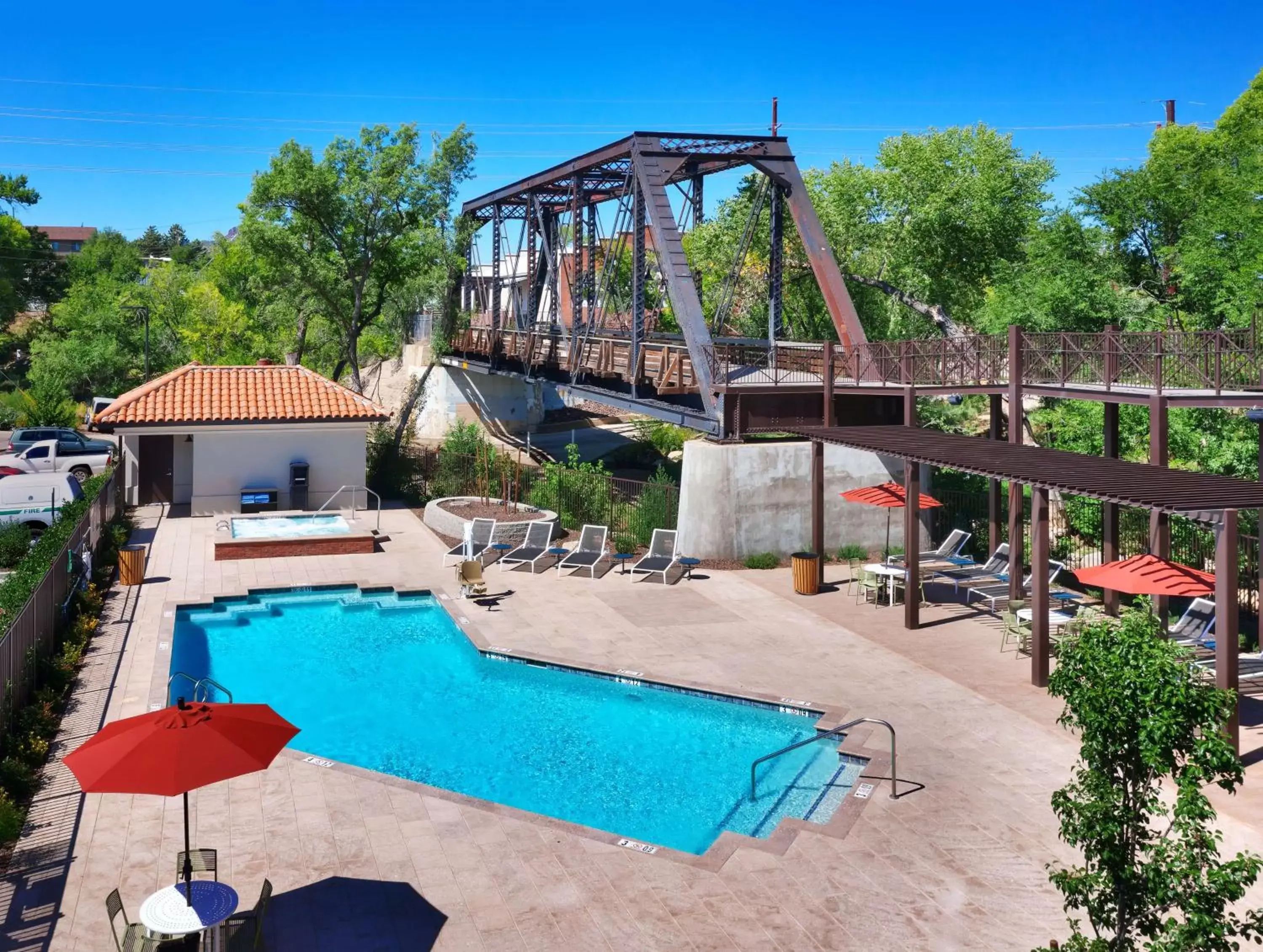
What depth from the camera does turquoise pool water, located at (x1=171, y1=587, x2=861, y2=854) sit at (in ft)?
36.7

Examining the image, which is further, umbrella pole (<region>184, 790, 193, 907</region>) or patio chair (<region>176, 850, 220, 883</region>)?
patio chair (<region>176, 850, 220, 883</region>)

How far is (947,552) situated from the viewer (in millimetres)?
20484

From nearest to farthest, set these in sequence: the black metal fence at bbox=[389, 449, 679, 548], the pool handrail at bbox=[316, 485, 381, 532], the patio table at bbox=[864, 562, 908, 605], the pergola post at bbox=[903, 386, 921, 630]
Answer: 1. the pergola post at bbox=[903, 386, 921, 630]
2. the patio table at bbox=[864, 562, 908, 605]
3. the black metal fence at bbox=[389, 449, 679, 548]
4. the pool handrail at bbox=[316, 485, 381, 532]

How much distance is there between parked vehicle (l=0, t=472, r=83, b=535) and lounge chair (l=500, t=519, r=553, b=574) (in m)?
9.41

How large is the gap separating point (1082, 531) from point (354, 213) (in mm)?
22671

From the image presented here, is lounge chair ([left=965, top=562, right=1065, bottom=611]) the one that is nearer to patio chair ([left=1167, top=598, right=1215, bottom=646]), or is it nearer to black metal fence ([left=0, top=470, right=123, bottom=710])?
patio chair ([left=1167, top=598, right=1215, bottom=646])

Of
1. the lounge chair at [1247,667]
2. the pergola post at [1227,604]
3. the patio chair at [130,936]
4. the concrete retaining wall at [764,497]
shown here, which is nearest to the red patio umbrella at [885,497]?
the concrete retaining wall at [764,497]

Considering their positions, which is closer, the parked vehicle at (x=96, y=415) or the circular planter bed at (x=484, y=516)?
the circular planter bed at (x=484, y=516)

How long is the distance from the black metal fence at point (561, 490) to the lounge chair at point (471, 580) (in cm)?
476

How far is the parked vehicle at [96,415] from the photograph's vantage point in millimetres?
26016

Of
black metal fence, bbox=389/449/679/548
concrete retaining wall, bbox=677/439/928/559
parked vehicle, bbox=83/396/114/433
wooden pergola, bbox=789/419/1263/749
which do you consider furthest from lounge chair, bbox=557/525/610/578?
parked vehicle, bbox=83/396/114/433

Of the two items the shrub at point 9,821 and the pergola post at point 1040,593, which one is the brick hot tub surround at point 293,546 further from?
the pergola post at point 1040,593

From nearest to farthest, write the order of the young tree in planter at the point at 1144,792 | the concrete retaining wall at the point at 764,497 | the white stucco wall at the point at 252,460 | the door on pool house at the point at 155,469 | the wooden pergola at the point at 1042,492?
the young tree in planter at the point at 1144,792, the wooden pergola at the point at 1042,492, the concrete retaining wall at the point at 764,497, the white stucco wall at the point at 252,460, the door on pool house at the point at 155,469

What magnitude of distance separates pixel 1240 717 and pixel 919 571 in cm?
686
